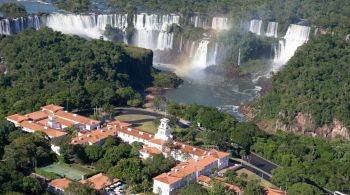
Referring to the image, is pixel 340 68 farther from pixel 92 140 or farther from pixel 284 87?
pixel 92 140

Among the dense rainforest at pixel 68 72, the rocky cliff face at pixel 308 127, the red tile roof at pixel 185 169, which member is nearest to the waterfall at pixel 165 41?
the dense rainforest at pixel 68 72

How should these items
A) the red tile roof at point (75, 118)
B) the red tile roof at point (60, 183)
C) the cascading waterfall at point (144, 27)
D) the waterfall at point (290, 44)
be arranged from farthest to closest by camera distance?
1. the waterfall at point (290, 44)
2. the cascading waterfall at point (144, 27)
3. the red tile roof at point (75, 118)
4. the red tile roof at point (60, 183)

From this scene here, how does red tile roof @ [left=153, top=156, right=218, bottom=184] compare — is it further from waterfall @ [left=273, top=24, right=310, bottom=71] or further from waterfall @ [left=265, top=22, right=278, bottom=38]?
waterfall @ [left=265, top=22, right=278, bottom=38]

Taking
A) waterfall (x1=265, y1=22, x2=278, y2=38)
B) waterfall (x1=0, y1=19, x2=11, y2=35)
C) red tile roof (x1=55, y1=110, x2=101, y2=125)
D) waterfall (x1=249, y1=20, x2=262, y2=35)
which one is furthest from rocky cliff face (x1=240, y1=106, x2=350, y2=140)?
waterfall (x1=0, y1=19, x2=11, y2=35)

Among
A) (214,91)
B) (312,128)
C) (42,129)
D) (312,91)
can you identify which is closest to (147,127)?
(42,129)

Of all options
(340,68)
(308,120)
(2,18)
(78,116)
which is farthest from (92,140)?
(2,18)

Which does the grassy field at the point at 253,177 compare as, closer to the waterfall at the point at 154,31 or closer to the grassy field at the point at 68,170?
the grassy field at the point at 68,170
